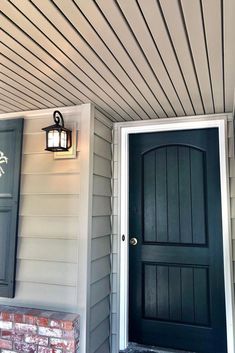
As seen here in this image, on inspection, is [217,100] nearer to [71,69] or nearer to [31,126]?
[71,69]

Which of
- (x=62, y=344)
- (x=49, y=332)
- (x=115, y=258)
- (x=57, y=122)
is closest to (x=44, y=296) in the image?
(x=49, y=332)

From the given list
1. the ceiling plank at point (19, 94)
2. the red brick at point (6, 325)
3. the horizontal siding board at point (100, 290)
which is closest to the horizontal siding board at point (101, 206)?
the horizontal siding board at point (100, 290)

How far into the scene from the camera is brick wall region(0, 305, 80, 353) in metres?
2.14

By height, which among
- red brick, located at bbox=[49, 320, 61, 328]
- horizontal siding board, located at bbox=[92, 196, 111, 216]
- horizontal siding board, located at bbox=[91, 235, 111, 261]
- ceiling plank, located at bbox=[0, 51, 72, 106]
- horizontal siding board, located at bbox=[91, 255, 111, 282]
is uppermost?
ceiling plank, located at bbox=[0, 51, 72, 106]

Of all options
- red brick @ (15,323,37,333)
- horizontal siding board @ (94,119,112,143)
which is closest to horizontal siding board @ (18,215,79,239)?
red brick @ (15,323,37,333)

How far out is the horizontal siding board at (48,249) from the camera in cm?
239

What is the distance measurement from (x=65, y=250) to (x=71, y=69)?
4.61 ft

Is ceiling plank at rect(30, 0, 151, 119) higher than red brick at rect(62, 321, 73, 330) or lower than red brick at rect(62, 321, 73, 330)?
higher

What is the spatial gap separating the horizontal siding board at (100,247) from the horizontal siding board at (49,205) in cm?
33

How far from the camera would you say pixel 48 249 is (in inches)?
96.4

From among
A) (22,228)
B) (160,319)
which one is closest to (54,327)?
(22,228)

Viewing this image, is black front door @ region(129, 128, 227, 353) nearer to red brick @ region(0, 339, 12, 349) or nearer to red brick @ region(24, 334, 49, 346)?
red brick @ region(24, 334, 49, 346)

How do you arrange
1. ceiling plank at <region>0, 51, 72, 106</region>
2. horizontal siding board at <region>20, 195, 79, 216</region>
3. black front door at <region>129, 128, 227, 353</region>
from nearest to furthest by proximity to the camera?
1. ceiling plank at <region>0, 51, 72, 106</region>
2. horizontal siding board at <region>20, 195, 79, 216</region>
3. black front door at <region>129, 128, 227, 353</region>

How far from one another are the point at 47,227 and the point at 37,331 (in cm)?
79
